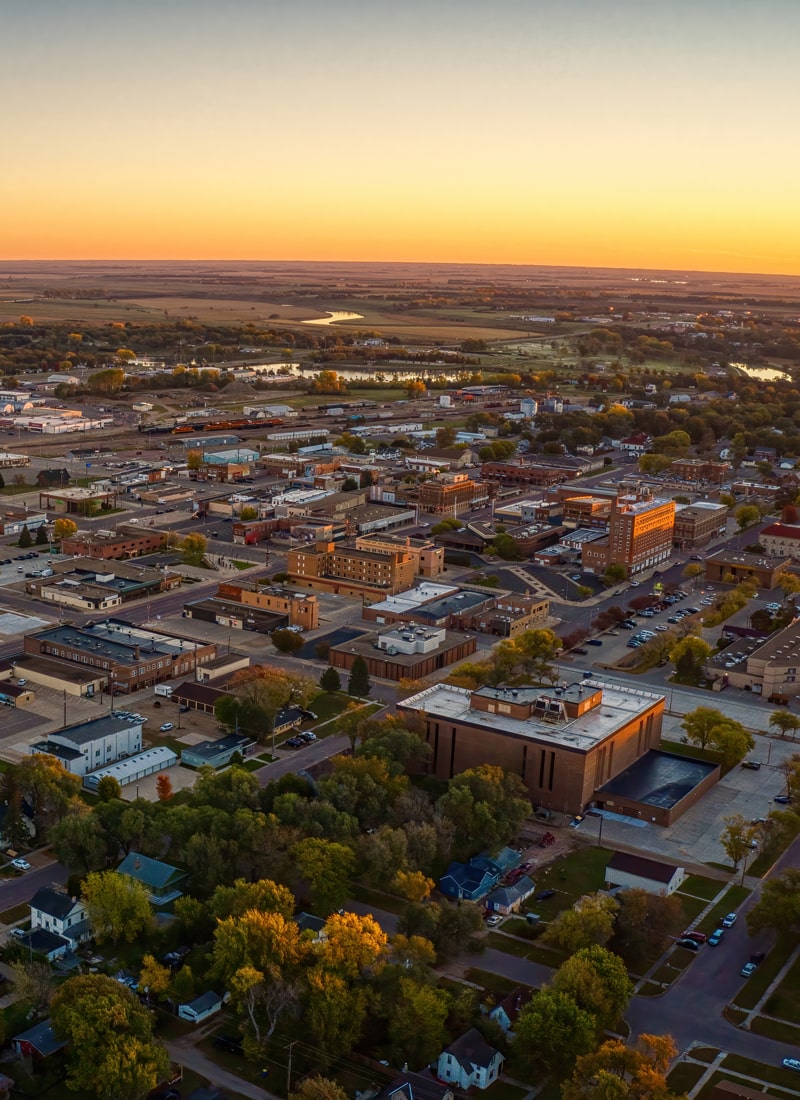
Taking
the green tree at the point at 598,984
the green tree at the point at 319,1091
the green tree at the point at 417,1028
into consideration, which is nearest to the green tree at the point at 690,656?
the green tree at the point at 598,984

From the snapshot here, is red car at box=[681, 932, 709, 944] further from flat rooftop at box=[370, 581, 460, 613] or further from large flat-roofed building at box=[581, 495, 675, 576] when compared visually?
large flat-roofed building at box=[581, 495, 675, 576]

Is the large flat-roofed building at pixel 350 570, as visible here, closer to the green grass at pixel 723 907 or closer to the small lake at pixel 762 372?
the green grass at pixel 723 907

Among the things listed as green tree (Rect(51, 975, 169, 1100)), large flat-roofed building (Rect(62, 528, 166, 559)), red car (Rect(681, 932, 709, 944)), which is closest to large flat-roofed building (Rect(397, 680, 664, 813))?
red car (Rect(681, 932, 709, 944))

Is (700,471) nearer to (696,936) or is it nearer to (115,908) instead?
(696,936)

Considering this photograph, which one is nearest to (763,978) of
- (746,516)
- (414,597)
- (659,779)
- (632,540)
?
(659,779)

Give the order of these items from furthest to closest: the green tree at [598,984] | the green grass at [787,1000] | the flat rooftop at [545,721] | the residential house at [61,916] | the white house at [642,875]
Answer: the flat rooftop at [545,721], the white house at [642,875], the residential house at [61,916], the green grass at [787,1000], the green tree at [598,984]
